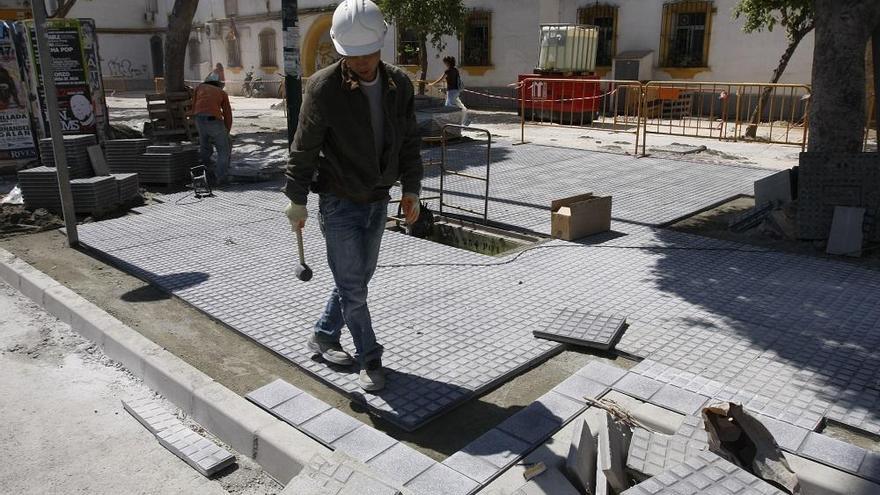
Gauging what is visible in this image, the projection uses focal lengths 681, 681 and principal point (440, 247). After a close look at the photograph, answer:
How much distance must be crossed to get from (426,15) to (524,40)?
431 cm

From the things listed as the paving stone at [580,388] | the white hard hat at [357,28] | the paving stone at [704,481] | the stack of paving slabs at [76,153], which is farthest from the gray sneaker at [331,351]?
the stack of paving slabs at [76,153]

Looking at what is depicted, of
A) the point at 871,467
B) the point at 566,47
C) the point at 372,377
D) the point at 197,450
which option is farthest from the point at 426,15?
the point at 871,467

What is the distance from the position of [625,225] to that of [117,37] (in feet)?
121

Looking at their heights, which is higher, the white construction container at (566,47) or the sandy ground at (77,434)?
the white construction container at (566,47)

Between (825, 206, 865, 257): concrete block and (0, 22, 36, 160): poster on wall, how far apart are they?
11232mm

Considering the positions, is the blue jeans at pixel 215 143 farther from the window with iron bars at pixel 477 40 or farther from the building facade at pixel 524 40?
the window with iron bars at pixel 477 40

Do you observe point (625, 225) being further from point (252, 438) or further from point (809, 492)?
point (252, 438)

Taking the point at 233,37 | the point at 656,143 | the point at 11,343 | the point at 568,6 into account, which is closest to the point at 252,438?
the point at 11,343

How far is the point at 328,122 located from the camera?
3.43 m

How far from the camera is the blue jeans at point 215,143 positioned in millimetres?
9562

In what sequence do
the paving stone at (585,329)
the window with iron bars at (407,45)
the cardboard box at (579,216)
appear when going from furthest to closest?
the window with iron bars at (407,45) → the cardboard box at (579,216) → the paving stone at (585,329)

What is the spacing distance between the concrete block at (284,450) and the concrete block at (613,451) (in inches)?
48.8

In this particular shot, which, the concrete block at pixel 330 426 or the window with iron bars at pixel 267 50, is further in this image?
the window with iron bars at pixel 267 50

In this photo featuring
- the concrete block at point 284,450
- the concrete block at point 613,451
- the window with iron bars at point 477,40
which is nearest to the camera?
the concrete block at point 613,451
